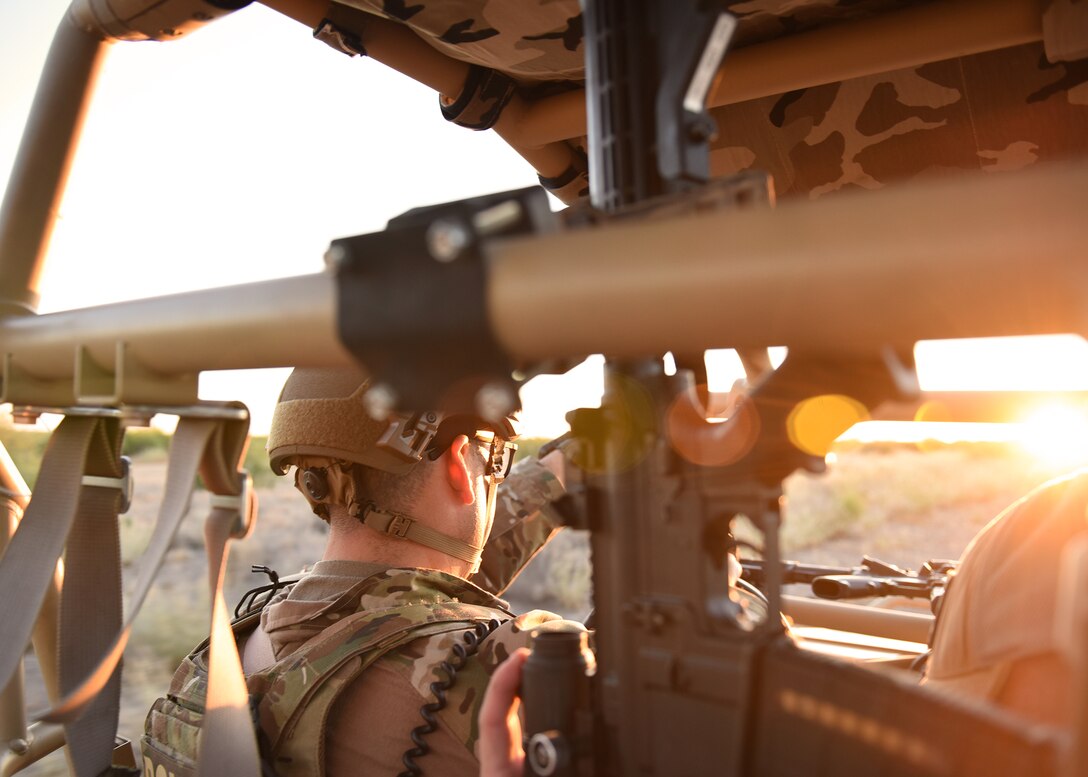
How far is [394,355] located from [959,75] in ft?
4.32

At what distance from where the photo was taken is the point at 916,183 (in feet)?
2.28

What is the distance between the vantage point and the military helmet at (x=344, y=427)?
2008 mm

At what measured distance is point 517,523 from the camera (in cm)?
264

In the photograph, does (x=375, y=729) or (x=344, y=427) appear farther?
(x=344, y=427)

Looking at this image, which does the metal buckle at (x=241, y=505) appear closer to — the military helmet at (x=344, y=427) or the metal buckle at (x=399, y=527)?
the military helmet at (x=344, y=427)

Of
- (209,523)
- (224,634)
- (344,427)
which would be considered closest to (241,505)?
(209,523)

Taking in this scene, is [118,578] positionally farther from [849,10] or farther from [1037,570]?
[849,10]

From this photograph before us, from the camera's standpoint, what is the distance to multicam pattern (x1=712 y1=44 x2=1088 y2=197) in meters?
1.71

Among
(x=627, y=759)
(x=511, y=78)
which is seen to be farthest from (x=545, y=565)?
(x=627, y=759)

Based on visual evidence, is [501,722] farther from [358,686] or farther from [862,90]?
[862,90]

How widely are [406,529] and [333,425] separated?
0.28 m

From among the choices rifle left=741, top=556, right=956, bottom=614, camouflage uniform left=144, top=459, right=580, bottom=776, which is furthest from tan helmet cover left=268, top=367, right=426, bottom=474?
rifle left=741, top=556, right=956, bottom=614

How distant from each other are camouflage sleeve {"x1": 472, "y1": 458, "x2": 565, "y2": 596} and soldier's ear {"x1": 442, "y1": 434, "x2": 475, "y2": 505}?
0.39 meters

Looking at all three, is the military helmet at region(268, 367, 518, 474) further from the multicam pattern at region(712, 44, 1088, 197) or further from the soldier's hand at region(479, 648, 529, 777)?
the soldier's hand at region(479, 648, 529, 777)
